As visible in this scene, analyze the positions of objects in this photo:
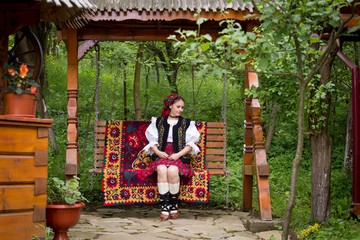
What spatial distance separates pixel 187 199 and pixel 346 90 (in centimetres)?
506

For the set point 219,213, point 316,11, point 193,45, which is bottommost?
point 219,213

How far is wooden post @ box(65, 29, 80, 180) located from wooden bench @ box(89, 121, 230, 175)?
1.84 ft

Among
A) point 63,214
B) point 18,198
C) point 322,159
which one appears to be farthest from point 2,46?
point 322,159

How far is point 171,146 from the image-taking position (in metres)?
6.51

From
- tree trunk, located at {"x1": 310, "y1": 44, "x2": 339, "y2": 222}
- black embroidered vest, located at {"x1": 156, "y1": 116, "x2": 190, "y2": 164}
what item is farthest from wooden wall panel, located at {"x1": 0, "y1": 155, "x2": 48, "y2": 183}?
tree trunk, located at {"x1": 310, "y1": 44, "x2": 339, "y2": 222}

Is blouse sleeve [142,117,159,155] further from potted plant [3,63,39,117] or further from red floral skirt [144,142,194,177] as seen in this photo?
potted plant [3,63,39,117]

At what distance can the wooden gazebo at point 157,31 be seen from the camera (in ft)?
19.2

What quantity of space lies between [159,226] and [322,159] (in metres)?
2.12

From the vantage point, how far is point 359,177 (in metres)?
5.88

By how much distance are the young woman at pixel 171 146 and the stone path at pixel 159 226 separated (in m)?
0.45

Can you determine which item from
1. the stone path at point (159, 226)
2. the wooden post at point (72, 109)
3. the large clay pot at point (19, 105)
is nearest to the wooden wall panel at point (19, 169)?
the large clay pot at point (19, 105)

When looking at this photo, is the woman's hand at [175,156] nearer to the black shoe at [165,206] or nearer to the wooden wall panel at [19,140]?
the black shoe at [165,206]

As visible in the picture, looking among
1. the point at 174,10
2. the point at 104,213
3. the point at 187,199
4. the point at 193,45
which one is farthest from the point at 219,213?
the point at 193,45

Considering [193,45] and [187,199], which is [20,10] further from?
[187,199]
